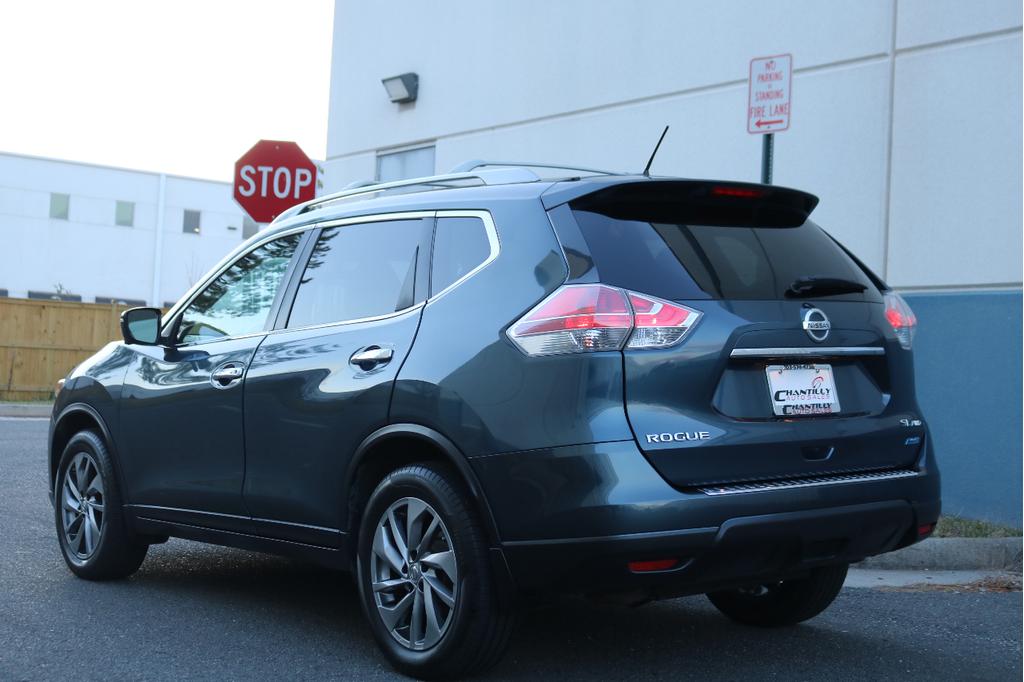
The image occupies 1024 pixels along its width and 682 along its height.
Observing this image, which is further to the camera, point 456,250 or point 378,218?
point 378,218

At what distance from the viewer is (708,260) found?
4.36 metres

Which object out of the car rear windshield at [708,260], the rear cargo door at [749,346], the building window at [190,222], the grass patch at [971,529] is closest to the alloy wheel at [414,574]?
the rear cargo door at [749,346]

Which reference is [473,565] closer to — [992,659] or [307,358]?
[307,358]

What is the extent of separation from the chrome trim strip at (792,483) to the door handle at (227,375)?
2243 millimetres

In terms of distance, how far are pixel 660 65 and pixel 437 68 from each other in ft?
10.6

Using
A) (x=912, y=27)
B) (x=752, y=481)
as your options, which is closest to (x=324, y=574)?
(x=752, y=481)

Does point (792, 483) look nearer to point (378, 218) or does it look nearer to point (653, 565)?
point (653, 565)

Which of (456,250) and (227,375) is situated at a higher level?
(456,250)

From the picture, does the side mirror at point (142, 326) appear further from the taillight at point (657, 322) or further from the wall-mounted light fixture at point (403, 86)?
the wall-mounted light fixture at point (403, 86)

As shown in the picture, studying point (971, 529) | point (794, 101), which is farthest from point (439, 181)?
point (794, 101)

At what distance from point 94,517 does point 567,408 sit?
330 centimetres

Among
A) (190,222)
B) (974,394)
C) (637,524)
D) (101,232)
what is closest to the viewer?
(637,524)

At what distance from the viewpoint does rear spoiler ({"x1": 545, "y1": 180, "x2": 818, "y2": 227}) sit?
439cm

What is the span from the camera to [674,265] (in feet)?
14.0
